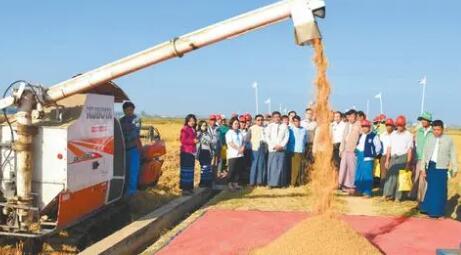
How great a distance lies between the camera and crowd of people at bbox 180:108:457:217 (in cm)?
965

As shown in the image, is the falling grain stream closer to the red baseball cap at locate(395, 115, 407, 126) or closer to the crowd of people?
the crowd of people

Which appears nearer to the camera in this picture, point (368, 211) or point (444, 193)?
point (444, 193)

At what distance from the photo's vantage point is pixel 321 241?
648 centimetres

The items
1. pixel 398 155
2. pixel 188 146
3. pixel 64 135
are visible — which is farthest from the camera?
pixel 398 155

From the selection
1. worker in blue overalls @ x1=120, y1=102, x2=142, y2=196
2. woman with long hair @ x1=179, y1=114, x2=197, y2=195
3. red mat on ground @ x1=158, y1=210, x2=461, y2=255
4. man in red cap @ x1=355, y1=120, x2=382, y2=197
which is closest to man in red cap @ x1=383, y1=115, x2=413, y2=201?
man in red cap @ x1=355, y1=120, x2=382, y2=197

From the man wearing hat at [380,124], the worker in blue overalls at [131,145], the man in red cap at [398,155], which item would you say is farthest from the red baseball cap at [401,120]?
the worker in blue overalls at [131,145]

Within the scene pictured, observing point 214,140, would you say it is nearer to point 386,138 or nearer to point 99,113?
point 386,138

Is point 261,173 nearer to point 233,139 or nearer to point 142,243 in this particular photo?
point 233,139

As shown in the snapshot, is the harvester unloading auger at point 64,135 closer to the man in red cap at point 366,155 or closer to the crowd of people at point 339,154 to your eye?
the crowd of people at point 339,154

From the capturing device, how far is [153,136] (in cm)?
1079

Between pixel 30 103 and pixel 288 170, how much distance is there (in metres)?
7.62

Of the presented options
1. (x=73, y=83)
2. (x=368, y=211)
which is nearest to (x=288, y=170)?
(x=368, y=211)

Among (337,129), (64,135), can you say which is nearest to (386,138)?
A: (337,129)

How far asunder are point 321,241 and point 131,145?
3.94 metres
